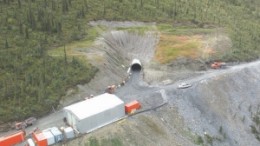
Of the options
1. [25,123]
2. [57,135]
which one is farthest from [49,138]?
[25,123]

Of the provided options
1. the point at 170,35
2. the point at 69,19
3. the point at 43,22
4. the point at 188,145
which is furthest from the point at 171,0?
the point at 188,145

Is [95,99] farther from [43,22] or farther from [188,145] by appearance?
[43,22]

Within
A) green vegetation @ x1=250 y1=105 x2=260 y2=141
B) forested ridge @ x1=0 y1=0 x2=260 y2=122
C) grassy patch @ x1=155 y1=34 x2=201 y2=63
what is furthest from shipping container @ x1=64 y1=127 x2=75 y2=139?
green vegetation @ x1=250 y1=105 x2=260 y2=141

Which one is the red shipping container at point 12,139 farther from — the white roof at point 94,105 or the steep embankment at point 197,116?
the steep embankment at point 197,116

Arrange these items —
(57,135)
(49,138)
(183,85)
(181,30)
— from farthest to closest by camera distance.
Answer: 1. (181,30)
2. (183,85)
3. (57,135)
4. (49,138)

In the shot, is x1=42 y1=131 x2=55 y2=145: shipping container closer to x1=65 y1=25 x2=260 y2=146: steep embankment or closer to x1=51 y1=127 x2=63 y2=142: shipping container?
x1=51 y1=127 x2=63 y2=142: shipping container

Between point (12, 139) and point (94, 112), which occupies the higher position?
point (94, 112)

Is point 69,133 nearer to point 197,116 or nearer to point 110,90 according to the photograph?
point 110,90
